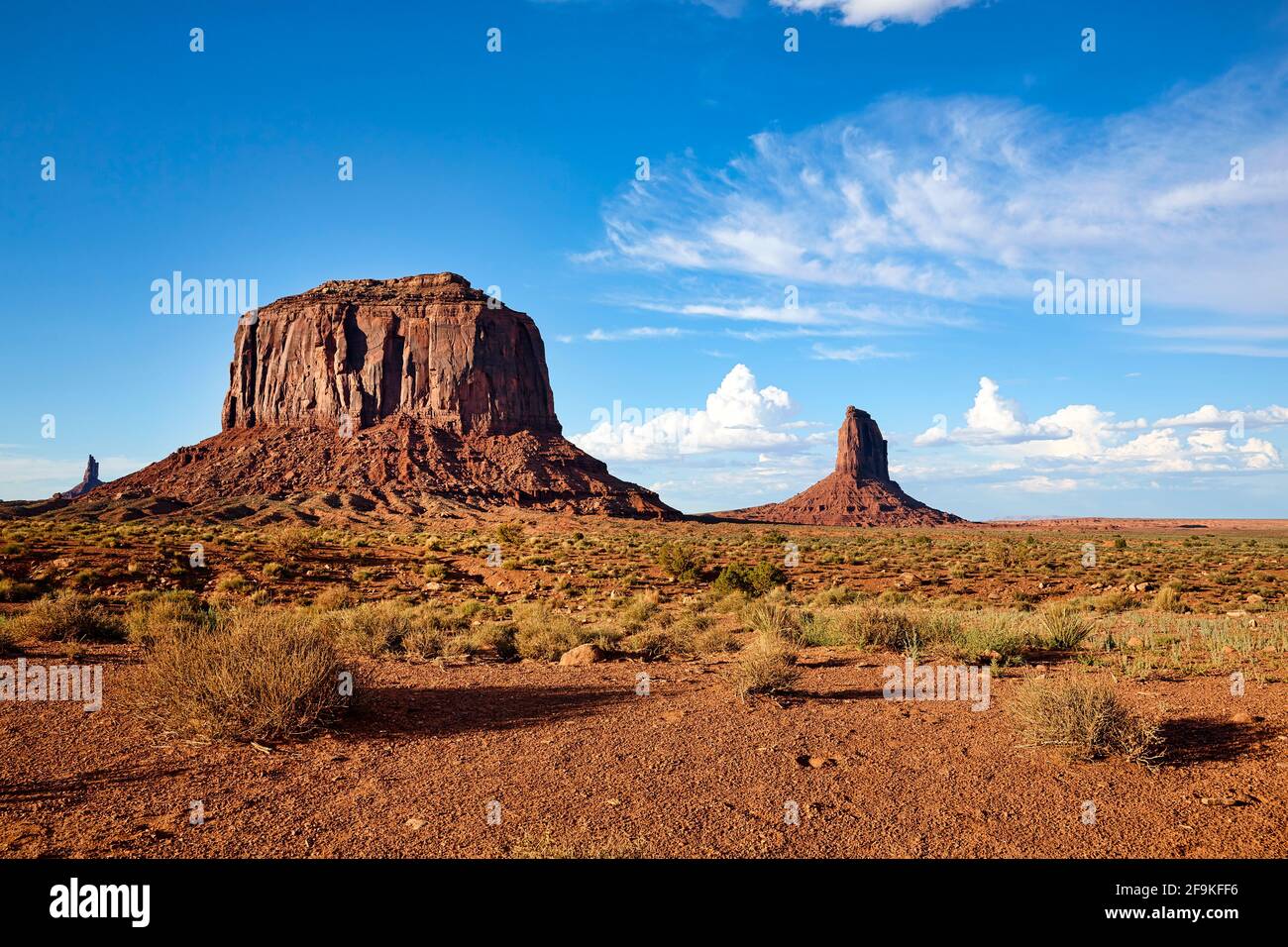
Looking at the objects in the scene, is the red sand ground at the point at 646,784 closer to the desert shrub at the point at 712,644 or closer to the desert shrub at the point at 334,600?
the desert shrub at the point at 712,644

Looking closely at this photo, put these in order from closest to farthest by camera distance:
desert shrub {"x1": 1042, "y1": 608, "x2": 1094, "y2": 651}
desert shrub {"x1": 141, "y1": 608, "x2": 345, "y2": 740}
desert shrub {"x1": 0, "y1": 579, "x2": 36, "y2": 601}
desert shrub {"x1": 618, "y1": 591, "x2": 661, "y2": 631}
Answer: desert shrub {"x1": 141, "y1": 608, "x2": 345, "y2": 740} → desert shrub {"x1": 1042, "y1": 608, "x2": 1094, "y2": 651} → desert shrub {"x1": 618, "y1": 591, "x2": 661, "y2": 631} → desert shrub {"x1": 0, "y1": 579, "x2": 36, "y2": 601}

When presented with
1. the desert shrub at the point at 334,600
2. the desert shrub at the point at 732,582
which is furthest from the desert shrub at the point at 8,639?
the desert shrub at the point at 732,582

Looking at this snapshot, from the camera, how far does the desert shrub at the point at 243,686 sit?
6980mm

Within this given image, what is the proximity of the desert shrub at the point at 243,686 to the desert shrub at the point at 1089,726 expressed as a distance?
22.7 feet

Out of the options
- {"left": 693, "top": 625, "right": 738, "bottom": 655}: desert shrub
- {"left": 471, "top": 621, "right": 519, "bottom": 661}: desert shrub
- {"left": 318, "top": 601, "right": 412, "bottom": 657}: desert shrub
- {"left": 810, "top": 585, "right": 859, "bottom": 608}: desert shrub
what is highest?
{"left": 318, "top": 601, "right": 412, "bottom": 657}: desert shrub

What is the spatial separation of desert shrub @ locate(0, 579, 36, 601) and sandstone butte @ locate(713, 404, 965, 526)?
331 ft

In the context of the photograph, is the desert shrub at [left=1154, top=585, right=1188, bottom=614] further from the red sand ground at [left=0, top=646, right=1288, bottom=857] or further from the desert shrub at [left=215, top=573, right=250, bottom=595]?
the desert shrub at [left=215, top=573, right=250, bottom=595]

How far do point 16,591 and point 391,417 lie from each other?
75.4 meters

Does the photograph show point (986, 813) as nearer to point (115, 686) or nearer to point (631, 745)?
Answer: point (631, 745)

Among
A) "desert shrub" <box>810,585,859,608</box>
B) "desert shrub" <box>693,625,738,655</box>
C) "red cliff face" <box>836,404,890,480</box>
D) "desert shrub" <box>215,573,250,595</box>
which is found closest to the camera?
"desert shrub" <box>693,625,738,655</box>

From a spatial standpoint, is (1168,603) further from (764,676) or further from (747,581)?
(764,676)

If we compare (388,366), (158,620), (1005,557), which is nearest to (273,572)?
(158,620)

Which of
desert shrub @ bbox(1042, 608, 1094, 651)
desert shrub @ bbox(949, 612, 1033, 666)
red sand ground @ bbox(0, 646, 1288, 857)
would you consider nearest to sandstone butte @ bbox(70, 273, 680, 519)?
desert shrub @ bbox(949, 612, 1033, 666)

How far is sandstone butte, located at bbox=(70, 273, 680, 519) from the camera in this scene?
75.4 metres
